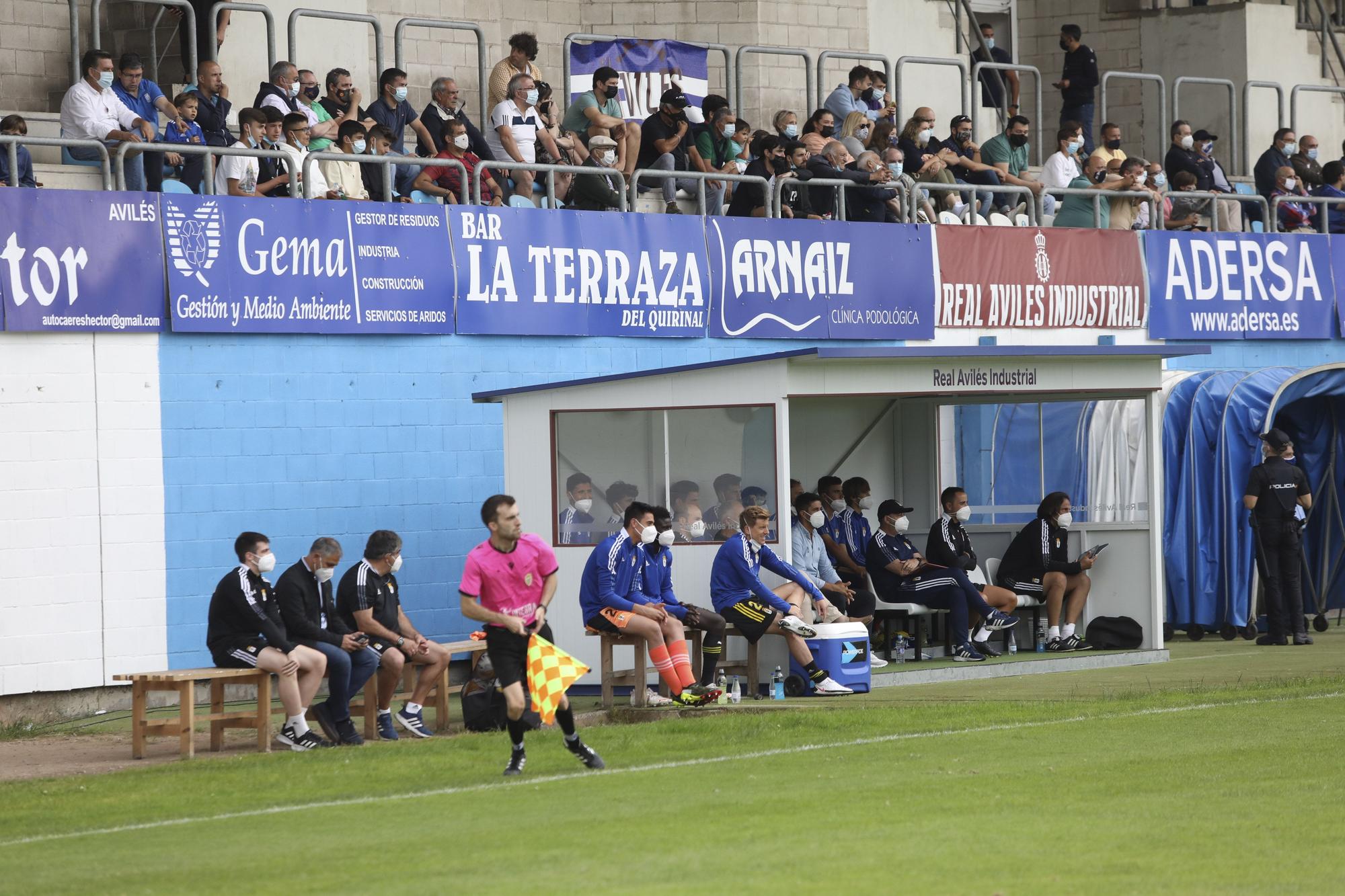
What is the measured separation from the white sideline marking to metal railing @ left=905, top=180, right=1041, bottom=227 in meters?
8.14

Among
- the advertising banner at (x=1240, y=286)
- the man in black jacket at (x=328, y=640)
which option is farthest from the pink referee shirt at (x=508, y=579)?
the advertising banner at (x=1240, y=286)

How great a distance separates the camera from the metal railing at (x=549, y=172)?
18.9 metres

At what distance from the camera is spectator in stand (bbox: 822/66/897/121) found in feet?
78.2

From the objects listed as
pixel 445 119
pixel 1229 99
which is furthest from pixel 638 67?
pixel 1229 99

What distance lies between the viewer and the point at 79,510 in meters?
16.2

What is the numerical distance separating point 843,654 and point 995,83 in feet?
44.3

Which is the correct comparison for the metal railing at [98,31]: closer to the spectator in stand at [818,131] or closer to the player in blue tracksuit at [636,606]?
the spectator in stand at [818,131]

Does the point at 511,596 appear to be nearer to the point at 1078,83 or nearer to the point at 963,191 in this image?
the point at 963,191

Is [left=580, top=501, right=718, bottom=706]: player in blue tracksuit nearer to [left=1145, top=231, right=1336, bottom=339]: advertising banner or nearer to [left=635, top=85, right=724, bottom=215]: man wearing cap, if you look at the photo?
[left=635, top=85, right=724, bottom=215]: man wearing cap

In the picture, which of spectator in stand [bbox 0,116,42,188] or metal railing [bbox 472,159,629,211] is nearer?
spectator in stand [bbox 0,116,42,188]

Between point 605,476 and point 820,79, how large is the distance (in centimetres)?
883

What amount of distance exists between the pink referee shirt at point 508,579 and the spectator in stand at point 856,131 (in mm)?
11753

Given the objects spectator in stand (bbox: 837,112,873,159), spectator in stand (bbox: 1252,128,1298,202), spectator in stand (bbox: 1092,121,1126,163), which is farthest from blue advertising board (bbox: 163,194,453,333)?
spectator in stand (bbox: 1252,128,1298,202)

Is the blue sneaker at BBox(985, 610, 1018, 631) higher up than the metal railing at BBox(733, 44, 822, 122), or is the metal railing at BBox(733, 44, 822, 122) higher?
the metal railing at BBox(733, 44, 822, 122)
